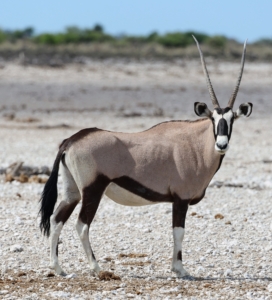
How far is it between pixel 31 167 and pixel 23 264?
5.00m

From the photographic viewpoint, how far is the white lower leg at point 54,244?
24.6ft

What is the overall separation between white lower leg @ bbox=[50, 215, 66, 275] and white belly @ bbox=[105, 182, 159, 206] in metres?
0.56

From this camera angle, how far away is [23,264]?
782 centimetres

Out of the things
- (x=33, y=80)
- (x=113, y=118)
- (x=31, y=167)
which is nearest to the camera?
(x=31, y=167)

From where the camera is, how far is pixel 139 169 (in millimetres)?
7508

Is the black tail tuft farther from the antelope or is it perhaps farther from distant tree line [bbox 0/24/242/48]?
distant tree line [bbox 0/24/242/48]

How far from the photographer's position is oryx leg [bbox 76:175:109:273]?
24.1ft

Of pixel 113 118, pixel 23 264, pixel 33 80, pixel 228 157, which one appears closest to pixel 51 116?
pixel 113 118

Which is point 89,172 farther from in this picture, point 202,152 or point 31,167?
point 31,167

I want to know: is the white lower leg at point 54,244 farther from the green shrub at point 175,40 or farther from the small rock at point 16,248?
the green shrub at point 175,40

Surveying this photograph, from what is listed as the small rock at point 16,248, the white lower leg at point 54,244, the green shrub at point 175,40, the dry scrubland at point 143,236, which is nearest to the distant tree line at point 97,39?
the green shrub at point 175,40

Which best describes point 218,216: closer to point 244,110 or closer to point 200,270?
point 200,270

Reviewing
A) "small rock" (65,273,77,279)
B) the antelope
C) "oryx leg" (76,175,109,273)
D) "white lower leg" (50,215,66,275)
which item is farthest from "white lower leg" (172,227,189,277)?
"white lower leg" (50,215,66,275)

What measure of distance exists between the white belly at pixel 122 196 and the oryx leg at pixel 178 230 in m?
0.27
